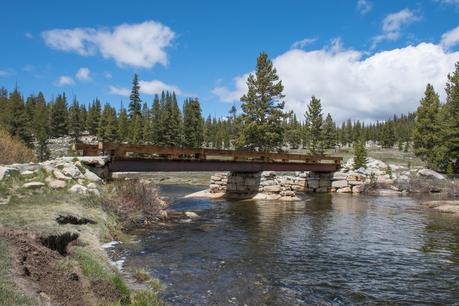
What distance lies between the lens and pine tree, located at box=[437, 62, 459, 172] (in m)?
51.2

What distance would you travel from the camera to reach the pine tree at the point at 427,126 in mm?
59216

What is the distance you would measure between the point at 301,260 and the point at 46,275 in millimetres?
8439

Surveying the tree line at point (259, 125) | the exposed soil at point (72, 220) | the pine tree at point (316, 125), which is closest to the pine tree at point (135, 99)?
the tree line at point (259, 125)

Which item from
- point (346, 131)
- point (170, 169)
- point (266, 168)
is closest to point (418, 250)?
point (170, 169)

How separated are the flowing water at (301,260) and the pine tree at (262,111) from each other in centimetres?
3281

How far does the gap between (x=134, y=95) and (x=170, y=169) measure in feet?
274

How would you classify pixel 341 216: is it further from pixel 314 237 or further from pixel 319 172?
pixel 319 172

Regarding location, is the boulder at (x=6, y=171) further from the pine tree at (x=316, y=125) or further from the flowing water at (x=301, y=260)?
the pine tree at (x=316, y=125)

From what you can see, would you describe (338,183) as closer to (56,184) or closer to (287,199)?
(287,199)

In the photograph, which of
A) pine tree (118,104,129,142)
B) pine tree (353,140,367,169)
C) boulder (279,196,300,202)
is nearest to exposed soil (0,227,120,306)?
boulder (279,196,300,202)

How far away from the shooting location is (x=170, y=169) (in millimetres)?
27141

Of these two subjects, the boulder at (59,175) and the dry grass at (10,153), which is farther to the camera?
the dry grass at (10,153)

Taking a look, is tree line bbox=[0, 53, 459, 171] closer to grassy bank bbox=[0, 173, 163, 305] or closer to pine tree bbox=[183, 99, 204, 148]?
pine tree bbox=[183, 99, 204, 148]

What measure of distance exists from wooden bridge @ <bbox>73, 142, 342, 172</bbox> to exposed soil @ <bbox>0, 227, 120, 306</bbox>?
13091 millimetres
